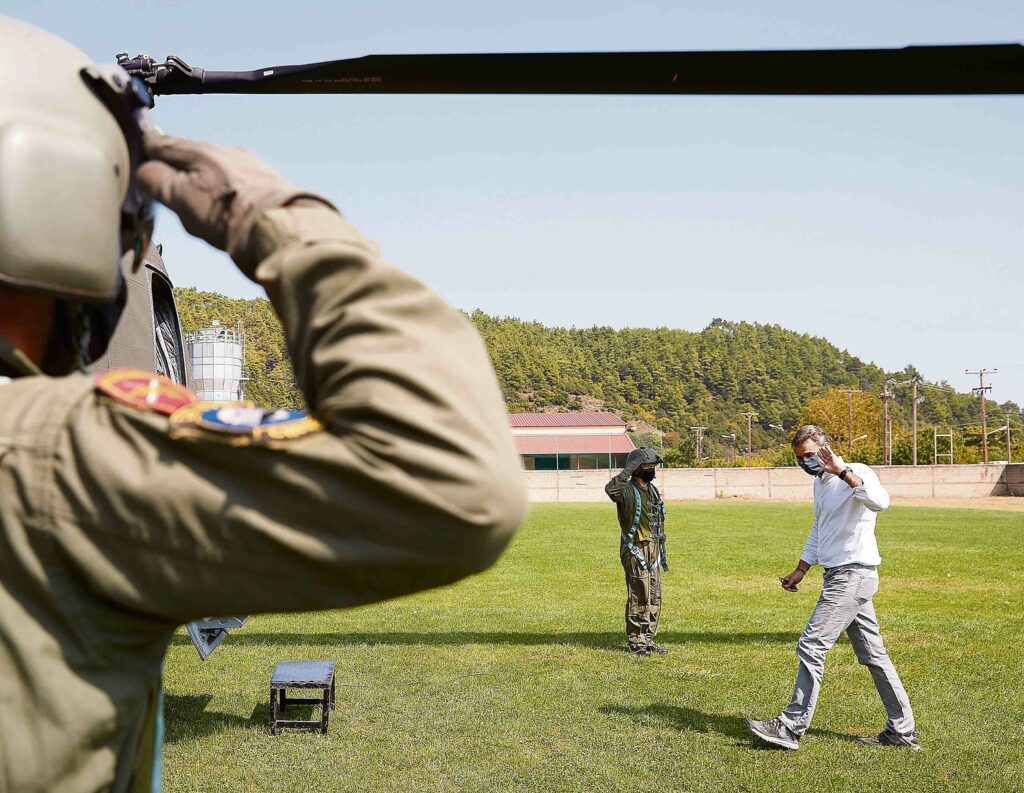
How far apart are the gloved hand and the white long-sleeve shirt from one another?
724cm

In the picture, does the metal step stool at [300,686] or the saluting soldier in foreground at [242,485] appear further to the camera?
the metal step stool at [300,686]

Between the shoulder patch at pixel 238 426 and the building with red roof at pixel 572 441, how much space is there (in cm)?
8328

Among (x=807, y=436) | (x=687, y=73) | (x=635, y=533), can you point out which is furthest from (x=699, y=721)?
(x=687, y=73)

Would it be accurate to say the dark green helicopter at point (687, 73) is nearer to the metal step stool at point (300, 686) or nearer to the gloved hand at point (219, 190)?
the gloved hand at point (219, 190)

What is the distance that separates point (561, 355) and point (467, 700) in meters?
176

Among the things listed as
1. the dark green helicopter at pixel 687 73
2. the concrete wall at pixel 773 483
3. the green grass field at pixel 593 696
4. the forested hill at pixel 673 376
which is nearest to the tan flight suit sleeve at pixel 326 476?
the dark green helicopter at pixel 687 73

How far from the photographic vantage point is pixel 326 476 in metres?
1.04

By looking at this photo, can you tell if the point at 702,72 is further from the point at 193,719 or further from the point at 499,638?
the point at 499,638

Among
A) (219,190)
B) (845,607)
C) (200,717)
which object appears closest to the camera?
(219,190)

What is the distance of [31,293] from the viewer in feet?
4.12

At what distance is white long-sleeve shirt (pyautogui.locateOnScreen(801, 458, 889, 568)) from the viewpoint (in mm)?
7883

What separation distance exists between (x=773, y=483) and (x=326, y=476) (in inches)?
2356

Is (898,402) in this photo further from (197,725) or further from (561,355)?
(197,725)

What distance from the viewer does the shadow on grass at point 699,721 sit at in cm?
839
